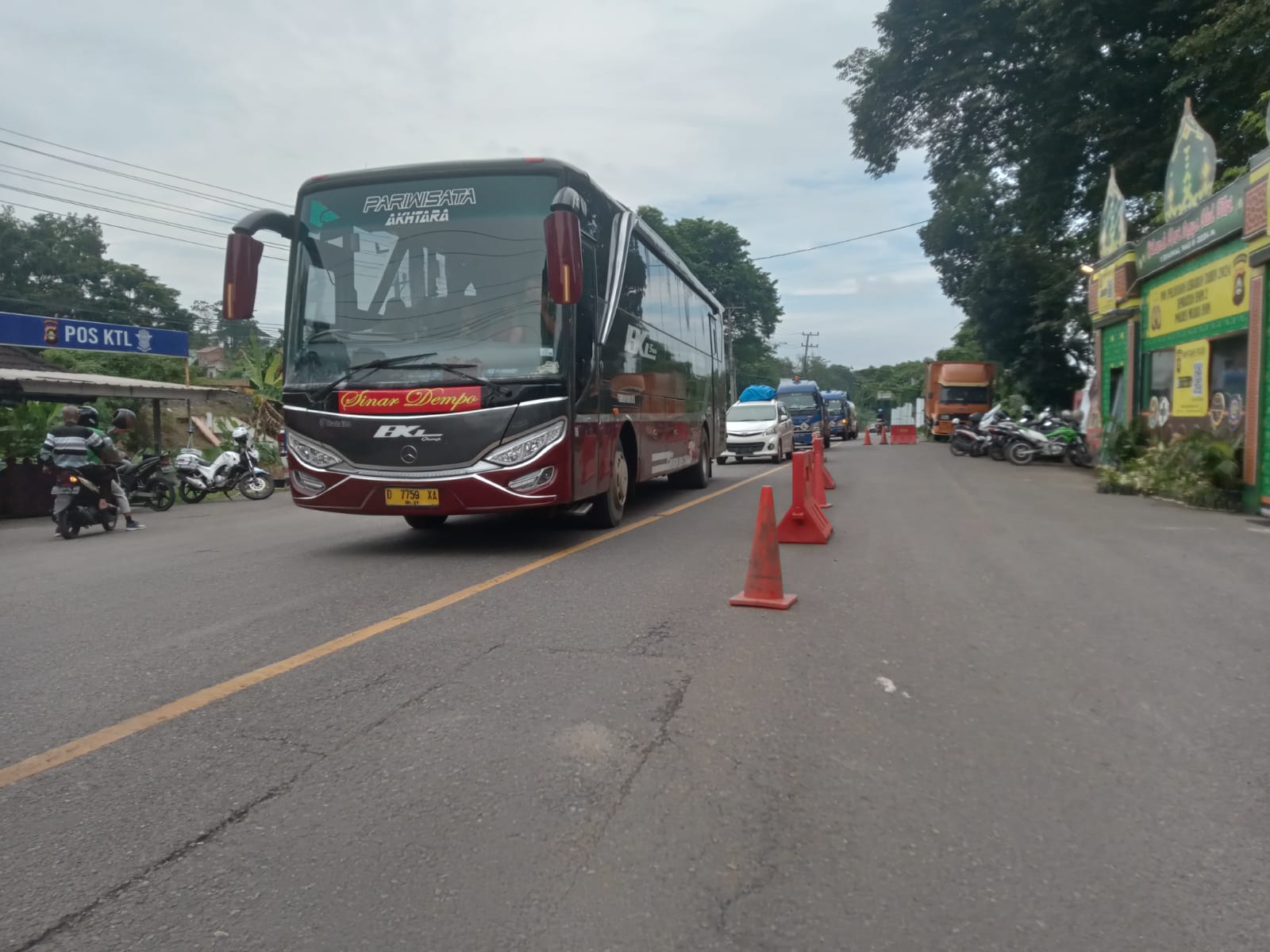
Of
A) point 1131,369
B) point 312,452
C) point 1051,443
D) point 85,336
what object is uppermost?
point 1131,369

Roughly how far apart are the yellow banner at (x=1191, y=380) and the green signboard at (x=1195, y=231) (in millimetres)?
1532

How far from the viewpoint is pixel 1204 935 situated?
2553 millimetres

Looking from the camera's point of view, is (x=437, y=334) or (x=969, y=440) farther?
(x=969, y=440)

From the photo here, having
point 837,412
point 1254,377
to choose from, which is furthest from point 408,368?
point 837,412

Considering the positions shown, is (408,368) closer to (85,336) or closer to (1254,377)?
(1254,377)

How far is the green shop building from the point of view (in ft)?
41.6

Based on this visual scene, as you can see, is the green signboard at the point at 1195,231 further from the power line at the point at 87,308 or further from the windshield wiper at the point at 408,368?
the power line at the point at 87,308

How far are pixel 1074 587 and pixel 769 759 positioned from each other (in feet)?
14.5

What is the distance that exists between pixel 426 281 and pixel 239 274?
1.51 m

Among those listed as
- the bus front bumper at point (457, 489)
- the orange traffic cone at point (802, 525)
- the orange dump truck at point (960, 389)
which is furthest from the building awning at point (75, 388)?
the orange dump truck at point (960, 389)

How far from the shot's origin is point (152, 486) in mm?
15195

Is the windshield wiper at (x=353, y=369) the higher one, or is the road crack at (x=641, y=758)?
the windshield wiper at (x=353, y=369)

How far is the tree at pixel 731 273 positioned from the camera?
6306 centimetres

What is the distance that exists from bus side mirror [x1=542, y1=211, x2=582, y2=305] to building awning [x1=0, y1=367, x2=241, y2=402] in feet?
35.1
